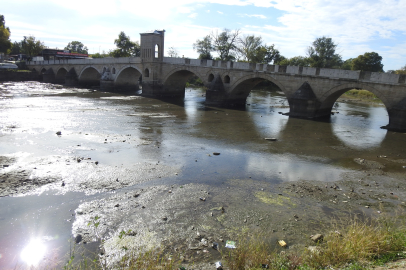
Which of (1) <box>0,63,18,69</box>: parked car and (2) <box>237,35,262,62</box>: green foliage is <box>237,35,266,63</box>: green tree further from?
(1) <box>0,63,18,69</box>: parked car

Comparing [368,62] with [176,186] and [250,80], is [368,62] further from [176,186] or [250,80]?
[176,186]

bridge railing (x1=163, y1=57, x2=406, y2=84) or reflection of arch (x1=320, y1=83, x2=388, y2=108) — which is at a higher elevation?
bridge railing (x1=163, y1=57, x2=406, y2=84)

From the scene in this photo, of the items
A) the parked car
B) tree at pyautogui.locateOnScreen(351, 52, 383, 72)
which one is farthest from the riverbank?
tree at pyautogui.locateOnScreen(351, 52, 383, 72)

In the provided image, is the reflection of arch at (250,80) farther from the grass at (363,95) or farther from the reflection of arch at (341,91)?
the grass at (363,95)

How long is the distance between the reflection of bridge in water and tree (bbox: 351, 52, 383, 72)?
3392cm

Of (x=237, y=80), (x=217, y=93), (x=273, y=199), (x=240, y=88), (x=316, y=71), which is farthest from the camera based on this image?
(x=240, y=88)

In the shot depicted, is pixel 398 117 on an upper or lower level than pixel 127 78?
lower

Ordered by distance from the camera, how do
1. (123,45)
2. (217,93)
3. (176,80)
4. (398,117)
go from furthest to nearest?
(123,45)
(176,80)
(217,93)
(398,117)

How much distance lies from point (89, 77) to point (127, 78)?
11304 mm

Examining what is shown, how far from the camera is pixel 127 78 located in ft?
139

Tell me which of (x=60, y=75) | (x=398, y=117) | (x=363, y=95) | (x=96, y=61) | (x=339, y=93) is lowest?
(x=398, y=117)

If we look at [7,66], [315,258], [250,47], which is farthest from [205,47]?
[315,258]

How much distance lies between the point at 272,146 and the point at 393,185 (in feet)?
19.2

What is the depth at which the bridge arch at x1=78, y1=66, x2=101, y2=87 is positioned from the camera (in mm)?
48125
